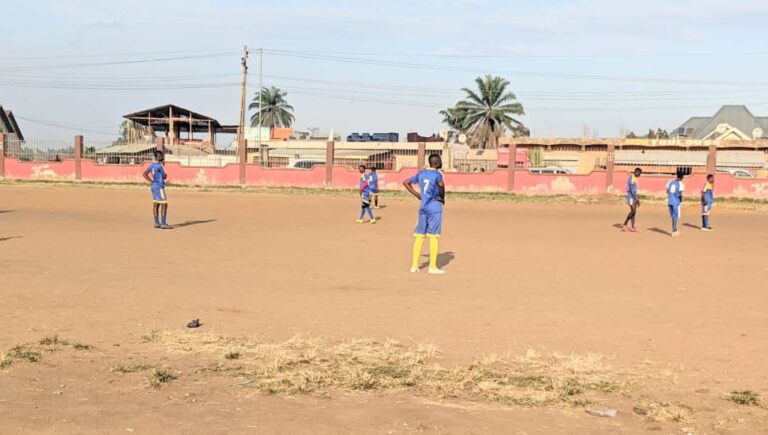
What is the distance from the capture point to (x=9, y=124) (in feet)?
207

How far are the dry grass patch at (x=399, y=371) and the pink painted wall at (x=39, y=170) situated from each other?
36714 mm

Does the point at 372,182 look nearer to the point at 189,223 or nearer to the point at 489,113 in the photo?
the point at 189,223

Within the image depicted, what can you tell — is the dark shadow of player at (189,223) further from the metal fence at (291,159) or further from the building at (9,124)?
the building at (9,124)

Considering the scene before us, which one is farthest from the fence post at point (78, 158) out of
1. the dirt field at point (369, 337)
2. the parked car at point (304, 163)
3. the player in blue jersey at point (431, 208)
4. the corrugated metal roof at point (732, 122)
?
the corrugated metal roof at point (732, 122)

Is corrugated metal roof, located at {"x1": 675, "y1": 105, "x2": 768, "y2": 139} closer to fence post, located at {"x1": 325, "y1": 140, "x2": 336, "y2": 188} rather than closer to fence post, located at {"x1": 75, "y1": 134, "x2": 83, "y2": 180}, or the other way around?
fence post, located at {"x1": 325, "y1": 140, "x2": 336, "y2": 188}

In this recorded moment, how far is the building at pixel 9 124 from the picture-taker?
5997 cm

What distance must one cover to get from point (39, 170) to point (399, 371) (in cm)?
3960

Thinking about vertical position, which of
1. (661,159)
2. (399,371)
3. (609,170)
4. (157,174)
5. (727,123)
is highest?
(727,123)

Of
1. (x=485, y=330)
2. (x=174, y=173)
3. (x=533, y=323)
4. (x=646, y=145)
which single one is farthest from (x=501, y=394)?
(x=646, y=145)

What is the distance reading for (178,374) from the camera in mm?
4938

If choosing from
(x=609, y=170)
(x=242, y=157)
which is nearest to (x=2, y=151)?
(x=242, y=157)

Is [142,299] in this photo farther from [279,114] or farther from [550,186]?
[279,114]

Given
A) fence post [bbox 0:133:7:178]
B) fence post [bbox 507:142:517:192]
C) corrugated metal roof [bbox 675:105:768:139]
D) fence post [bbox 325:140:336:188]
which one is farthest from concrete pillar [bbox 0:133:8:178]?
corrugated metal roof [bbox 675:105:768:139]

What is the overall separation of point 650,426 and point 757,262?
892cm
